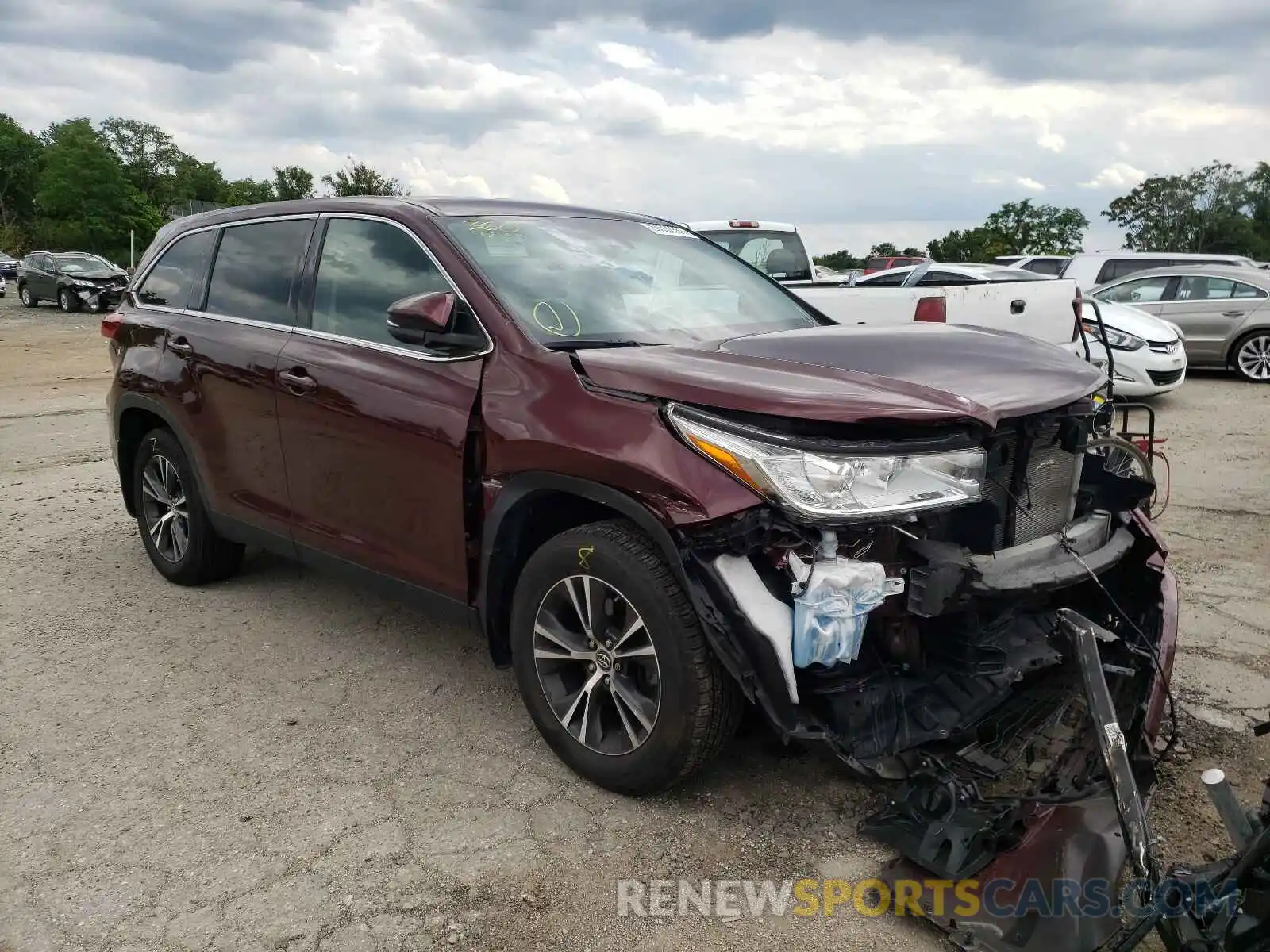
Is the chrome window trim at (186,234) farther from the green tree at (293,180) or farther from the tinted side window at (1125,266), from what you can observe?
the green tree at (293,180)

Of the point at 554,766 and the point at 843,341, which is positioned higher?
the point at 843,341

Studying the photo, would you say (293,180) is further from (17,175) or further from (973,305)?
(973,305)

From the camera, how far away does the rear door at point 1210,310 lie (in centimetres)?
1312

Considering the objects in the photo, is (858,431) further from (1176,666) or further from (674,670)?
(1176,666)

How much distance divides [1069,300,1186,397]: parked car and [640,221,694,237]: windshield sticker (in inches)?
271

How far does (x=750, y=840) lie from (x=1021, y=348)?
1802 millimetres

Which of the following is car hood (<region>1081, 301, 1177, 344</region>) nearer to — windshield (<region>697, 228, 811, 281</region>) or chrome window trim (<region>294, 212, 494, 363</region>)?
windshield (<region>697, 228, 811, 281</region>)

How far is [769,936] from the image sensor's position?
2570mm

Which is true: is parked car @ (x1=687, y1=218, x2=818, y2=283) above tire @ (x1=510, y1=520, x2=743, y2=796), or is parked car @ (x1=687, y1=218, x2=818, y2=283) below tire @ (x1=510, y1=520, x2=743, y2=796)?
above

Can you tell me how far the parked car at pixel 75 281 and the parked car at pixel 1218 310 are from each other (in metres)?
25.5

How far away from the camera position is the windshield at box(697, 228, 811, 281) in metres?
10.3

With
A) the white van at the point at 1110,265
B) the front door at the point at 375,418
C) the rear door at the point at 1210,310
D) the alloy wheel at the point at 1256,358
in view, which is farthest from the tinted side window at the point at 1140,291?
the front door at the point at 375,418

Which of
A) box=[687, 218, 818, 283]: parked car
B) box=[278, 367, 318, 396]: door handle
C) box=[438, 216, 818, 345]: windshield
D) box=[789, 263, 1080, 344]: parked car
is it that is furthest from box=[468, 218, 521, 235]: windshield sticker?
box=[687, 218, 818, 283]: parked car

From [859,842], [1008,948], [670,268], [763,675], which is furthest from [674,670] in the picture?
[670,268]
